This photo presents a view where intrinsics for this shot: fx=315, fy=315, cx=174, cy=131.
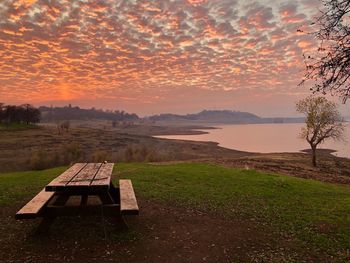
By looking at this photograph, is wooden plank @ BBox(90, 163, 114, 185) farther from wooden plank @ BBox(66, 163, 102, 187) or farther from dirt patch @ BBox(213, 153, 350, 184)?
dirt patch @ BBox(213, 153, 350, 184)

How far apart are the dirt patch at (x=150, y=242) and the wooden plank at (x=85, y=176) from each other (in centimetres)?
150

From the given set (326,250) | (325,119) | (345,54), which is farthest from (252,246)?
(325,119)

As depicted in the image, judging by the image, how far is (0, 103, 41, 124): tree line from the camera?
3733 inches

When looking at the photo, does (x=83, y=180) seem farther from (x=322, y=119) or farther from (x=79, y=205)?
(x=322, y=119)

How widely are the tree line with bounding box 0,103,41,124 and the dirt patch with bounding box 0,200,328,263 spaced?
9581 centimetres

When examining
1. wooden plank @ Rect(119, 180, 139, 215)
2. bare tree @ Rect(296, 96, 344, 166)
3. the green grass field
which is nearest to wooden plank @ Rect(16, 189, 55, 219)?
wooden plank @ Rect(119, 180, 139, 215)

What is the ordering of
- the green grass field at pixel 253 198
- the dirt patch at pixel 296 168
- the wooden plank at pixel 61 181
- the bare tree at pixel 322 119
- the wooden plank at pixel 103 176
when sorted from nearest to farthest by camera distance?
1. the wooden plank at pixel 61 181
2. the wooden plank at pixel 103 176
3. the green grass field at pixel 253 198
4. the dirt patch at pixel 296 168
5. the bare tree at pixel 322 119

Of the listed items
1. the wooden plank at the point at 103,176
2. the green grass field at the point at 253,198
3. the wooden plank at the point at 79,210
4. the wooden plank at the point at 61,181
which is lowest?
the green grass field at the point at 253,198

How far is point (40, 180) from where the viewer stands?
1789 centimetres

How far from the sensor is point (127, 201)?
9.31 m

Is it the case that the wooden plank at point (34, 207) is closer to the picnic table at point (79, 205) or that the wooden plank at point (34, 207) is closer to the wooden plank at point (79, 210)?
the picnic table at point (79, 205)

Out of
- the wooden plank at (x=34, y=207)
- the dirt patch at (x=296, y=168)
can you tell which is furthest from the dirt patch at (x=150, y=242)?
the dirt patch at (x=296, y=168)

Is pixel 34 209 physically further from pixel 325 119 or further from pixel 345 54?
pixel 325 119

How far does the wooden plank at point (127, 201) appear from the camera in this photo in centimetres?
839
